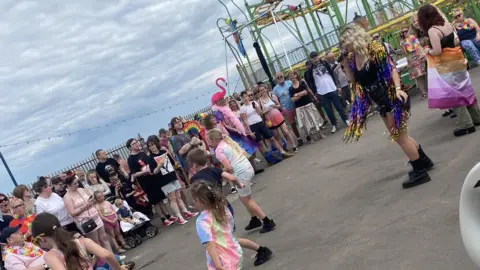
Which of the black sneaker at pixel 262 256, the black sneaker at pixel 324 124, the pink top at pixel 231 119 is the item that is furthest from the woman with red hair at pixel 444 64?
the black sneaker at pixel 324 124

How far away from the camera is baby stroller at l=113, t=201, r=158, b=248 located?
9.74m

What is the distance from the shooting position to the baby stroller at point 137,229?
9742 millimetres

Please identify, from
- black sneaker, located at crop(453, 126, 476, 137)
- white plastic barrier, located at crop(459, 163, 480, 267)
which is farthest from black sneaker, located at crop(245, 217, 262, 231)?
white plastic barrier, located at crop(459, 163, 480, 267)

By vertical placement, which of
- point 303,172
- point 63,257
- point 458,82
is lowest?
point 303,172

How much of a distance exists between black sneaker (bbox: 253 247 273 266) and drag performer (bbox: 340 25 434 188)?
1.83 metres

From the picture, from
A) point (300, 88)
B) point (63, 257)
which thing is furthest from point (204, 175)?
point (300, 88)

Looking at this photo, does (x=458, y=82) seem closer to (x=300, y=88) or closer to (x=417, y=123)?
(x=417, y=123)

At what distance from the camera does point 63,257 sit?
3871 mm

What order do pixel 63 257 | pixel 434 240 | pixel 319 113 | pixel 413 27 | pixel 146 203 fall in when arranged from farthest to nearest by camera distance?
1. pixel 319 113
2. pixel 146 203
3. pixel 413 27
4. pixel 434 240
5. pixel 63 257

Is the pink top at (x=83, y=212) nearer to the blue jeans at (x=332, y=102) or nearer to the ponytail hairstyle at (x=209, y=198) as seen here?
the ponytail hairstyle at (x=209, y=198)

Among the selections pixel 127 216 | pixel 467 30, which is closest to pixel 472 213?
Answer: pixel 127 216

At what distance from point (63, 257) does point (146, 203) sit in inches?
257

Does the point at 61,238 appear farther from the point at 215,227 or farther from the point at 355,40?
the point at 355,40

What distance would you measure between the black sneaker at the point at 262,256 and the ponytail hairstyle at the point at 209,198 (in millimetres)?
1160
